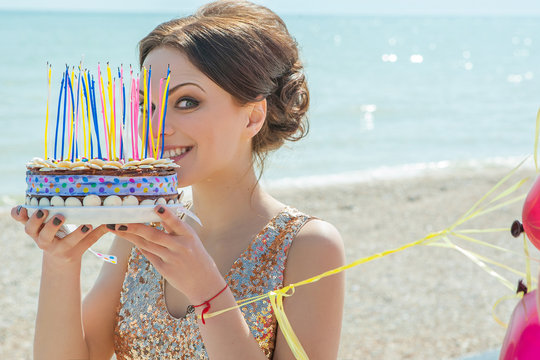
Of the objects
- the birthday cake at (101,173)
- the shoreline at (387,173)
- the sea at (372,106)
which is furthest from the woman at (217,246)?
the shoreline at (387,173)

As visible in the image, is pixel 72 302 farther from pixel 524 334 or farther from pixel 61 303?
pixel 524 334

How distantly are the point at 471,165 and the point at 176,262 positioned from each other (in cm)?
1260

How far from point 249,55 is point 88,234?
2.46ft

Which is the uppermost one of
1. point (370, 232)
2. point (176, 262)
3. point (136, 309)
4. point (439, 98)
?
point (176, 262)

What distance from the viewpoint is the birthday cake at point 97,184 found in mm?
1593

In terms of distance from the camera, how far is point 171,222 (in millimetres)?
1643

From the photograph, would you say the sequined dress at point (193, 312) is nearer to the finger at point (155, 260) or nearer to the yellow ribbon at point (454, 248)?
the yellow ribbon at point (454, 248)

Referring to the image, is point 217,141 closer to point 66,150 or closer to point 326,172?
point 66,150

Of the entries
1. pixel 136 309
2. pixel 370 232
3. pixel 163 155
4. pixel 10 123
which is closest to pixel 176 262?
pixel 163 155

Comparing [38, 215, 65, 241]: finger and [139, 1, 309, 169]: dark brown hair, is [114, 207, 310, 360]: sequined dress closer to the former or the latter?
[139, 1, 309, 169]: dark brown hair

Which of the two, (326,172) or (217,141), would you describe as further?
(326,172)

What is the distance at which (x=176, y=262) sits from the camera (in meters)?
1.74

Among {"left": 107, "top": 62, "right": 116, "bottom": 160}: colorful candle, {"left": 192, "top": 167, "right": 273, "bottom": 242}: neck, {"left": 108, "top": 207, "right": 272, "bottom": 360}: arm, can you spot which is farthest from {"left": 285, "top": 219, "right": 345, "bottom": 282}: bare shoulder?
{"left": 107, "top": 62, "right": 116, "bottom": 160}: colorful candle

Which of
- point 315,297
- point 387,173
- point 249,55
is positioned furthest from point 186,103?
point 387,173
